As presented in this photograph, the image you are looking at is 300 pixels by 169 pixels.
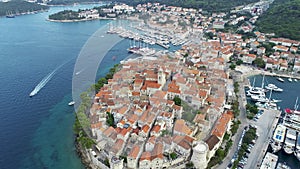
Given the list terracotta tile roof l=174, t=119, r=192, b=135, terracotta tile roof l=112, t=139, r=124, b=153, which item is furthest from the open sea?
terracotta tile roof l=174, t=119, r=192, b=135

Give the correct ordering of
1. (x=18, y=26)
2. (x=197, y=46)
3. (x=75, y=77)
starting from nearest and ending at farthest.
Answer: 1. (x=75, y=77)
2. (x=197, y=46)
3. (x=18, y=26)

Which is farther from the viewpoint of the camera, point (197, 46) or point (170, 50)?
point (170, 50)

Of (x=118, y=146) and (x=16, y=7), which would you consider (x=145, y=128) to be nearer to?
(x=118, y=146)

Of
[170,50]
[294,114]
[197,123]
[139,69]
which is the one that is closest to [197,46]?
[170,50]

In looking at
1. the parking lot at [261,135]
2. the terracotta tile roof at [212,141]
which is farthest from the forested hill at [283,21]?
the terracotta tile roof at [212,141]

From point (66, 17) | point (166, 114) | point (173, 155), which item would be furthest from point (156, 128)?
point (66, 17)

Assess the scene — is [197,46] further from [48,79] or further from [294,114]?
[48,79]
